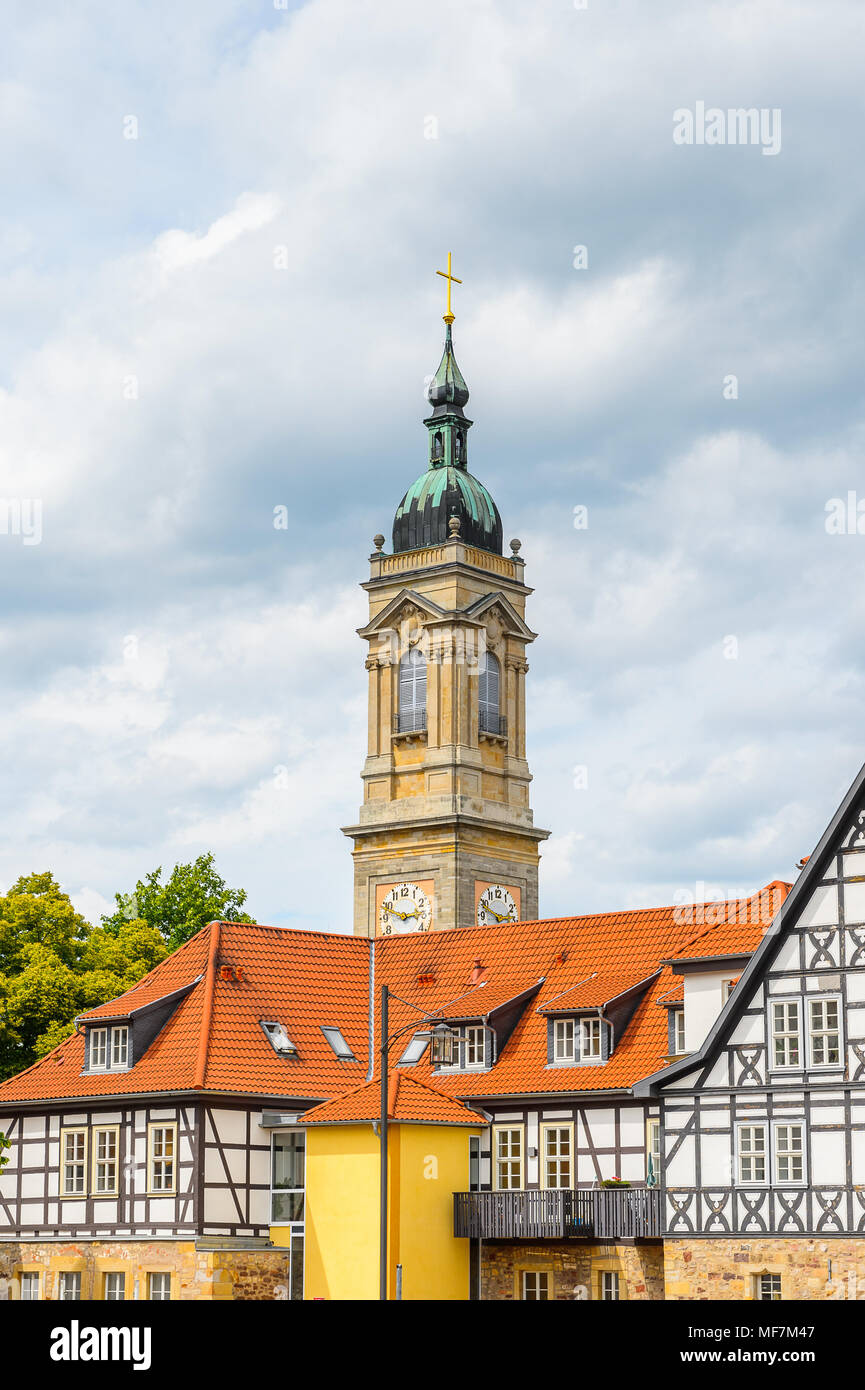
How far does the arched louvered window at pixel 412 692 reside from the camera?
270ft

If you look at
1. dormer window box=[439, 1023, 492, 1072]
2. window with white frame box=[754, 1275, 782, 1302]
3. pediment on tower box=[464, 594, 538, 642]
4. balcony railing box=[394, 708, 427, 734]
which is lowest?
window with white frame box=[754, 1275, 782, 1302]

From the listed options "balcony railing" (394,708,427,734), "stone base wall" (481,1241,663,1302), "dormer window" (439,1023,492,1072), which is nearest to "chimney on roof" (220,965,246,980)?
"dormer window" (439,1023,492,1072)

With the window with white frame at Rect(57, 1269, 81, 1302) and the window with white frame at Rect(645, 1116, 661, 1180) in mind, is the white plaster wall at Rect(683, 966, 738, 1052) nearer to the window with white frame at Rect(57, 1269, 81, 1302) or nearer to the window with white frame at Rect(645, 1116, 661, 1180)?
the window with white frame at Rect(645, 1116, 661, 1180)

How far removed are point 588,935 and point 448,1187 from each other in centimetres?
760

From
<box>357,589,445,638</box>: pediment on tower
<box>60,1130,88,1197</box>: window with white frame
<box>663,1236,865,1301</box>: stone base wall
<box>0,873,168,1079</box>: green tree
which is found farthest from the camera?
<box>357,589,445,638</box>: pediment on tower

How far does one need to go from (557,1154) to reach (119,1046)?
10011 mm

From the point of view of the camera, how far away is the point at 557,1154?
135 ft

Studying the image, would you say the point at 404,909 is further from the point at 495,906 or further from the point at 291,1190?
the point at 291,1190

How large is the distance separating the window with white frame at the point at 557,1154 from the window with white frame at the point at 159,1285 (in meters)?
7.92

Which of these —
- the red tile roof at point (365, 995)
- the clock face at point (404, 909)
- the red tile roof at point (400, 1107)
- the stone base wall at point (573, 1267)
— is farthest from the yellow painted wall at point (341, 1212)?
the clock face at point (404, 909)

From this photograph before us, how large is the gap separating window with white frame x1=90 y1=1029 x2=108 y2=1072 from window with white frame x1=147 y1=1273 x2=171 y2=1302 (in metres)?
5.02

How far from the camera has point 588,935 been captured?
150 ft

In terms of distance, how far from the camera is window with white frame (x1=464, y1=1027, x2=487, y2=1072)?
4350 centimetres
